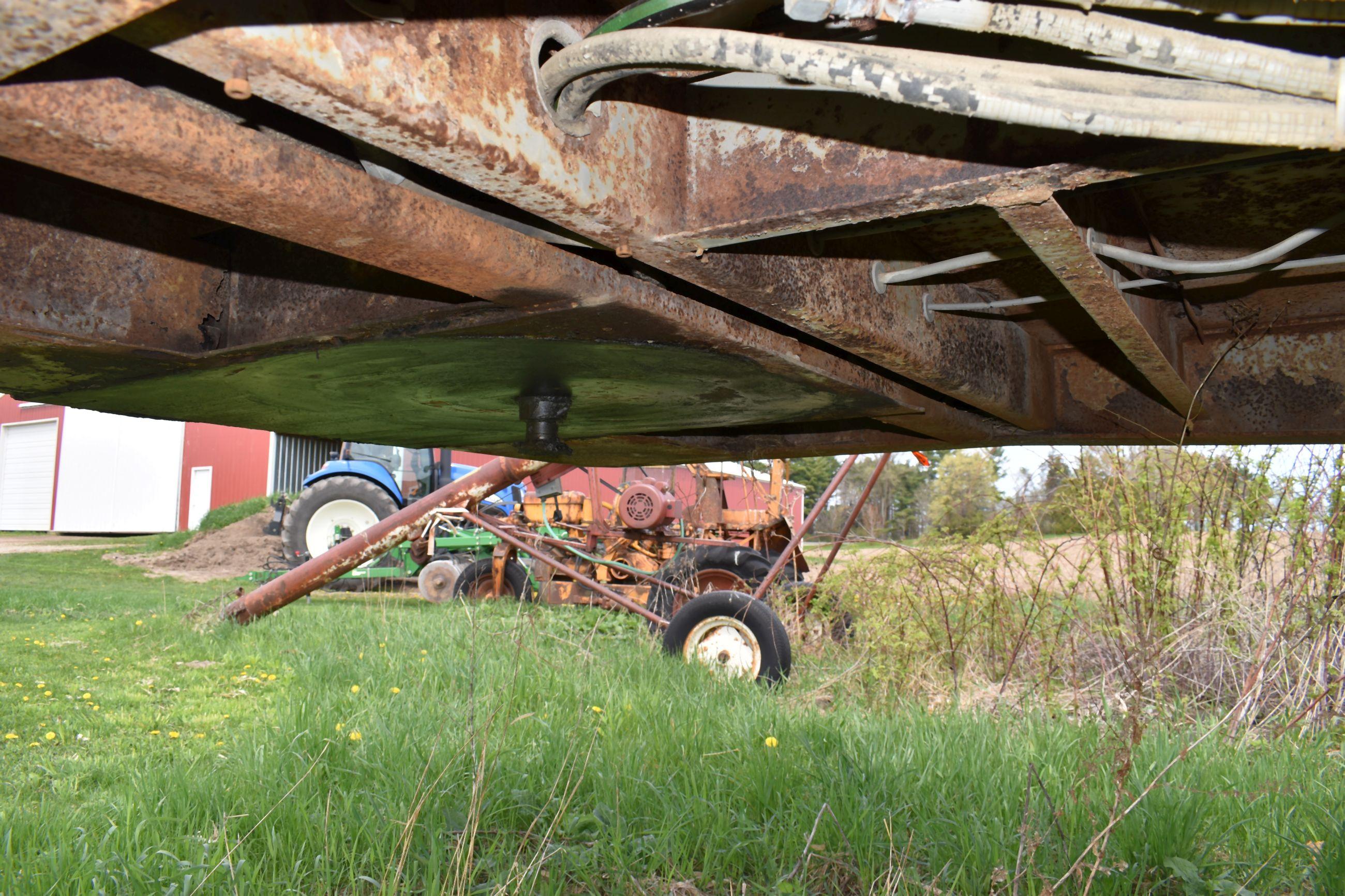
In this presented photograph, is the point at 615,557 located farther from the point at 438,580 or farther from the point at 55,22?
the point at 55,22

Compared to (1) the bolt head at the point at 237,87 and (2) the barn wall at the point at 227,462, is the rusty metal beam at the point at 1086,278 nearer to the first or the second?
(1) the bolt head at the point at 237,87

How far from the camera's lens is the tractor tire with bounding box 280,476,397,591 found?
1007cm

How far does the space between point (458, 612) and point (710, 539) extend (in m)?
2.01

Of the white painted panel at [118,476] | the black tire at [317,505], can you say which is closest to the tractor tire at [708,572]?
the black tire at [317,505]

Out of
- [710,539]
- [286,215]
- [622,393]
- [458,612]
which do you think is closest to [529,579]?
[458,612]

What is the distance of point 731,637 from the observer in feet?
16.1

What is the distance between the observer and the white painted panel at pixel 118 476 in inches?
755

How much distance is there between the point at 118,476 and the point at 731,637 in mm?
19222

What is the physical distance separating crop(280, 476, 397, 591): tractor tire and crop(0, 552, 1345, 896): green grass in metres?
5.97

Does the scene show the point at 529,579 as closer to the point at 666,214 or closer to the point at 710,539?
the point at 710,539

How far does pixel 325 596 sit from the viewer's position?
31.6 ft

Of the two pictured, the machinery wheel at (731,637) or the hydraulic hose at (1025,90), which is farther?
the machinery wheel at (731,637)

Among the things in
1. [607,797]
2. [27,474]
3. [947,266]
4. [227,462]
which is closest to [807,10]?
[947,266]

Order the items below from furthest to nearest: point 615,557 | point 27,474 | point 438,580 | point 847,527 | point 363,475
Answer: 1. point 27,474
2. point 363,475
3. point 438,580
4. point 615,557
5. point 847,527
